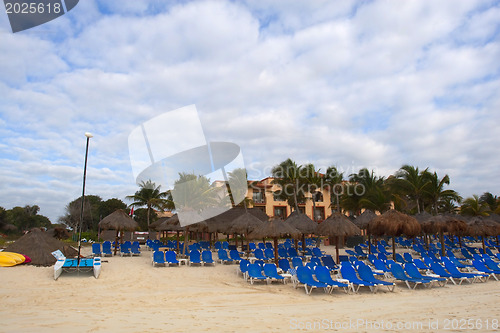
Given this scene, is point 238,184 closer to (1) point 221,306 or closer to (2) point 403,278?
(2) point 403,278

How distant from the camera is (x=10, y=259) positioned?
12.3 metres

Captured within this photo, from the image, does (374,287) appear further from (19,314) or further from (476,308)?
(19,314)

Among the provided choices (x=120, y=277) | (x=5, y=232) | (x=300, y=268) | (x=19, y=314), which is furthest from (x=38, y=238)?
(x=5, y=232)

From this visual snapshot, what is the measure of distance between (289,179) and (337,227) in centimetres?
1972

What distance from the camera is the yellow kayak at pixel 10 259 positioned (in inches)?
479

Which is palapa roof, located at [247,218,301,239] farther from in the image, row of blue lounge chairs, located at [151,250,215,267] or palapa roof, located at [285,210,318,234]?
palapa roof, located at [285,210,318,234]

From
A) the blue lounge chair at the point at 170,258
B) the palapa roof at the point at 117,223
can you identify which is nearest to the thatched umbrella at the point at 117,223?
the palapa roof at the point at 117,223

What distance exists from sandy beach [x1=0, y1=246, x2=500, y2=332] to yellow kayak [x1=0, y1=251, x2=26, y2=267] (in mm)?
2121

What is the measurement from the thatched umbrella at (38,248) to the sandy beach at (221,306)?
2357 millimetres

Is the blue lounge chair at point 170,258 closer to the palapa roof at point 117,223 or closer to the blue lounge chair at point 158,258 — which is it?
the blue lounge chair at point 158,258

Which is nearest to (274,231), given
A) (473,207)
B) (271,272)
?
(271,272)

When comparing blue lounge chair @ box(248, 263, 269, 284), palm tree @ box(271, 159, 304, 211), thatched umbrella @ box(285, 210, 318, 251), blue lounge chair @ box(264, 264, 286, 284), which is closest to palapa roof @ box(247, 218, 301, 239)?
blue lounge chair @ box(248, 263, 269, 284)

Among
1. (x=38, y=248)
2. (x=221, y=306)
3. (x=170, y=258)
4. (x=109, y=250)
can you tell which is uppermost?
(x=38, y=248)

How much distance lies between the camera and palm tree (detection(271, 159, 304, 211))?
3114cm
